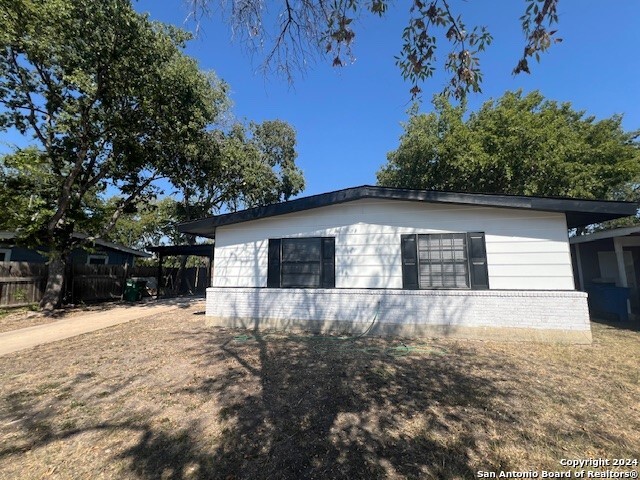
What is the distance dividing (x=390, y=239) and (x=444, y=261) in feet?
4.18

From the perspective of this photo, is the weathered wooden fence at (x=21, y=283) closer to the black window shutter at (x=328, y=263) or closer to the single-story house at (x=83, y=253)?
the single-story house at (x=83, y=253)

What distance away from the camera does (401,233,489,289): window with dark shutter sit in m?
7.13

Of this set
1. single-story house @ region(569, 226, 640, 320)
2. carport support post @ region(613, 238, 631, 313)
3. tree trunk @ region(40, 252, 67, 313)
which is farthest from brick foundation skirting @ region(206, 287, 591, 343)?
tree trunk @ region(40, 252, 67, 313)

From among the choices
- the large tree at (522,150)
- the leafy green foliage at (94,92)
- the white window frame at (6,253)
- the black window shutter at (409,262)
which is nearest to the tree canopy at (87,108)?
the leafy green foliage at (94,92)

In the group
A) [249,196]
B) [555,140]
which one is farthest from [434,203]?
[249,196]

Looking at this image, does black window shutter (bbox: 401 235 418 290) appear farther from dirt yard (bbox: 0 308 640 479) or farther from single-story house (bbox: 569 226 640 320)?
single-story house (bbox: 569 226 640 320)

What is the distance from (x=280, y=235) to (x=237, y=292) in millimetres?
1837

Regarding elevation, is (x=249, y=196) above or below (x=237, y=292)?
above

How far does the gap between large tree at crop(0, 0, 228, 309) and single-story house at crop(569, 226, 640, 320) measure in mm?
14480

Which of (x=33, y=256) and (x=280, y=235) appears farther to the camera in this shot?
(x=33, y=256)

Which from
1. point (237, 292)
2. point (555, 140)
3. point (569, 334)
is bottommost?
point (569, 334)

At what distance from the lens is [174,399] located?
160 inches

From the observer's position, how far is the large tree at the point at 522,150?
15.5 meters

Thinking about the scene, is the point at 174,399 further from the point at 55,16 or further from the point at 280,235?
the point at 55,16
